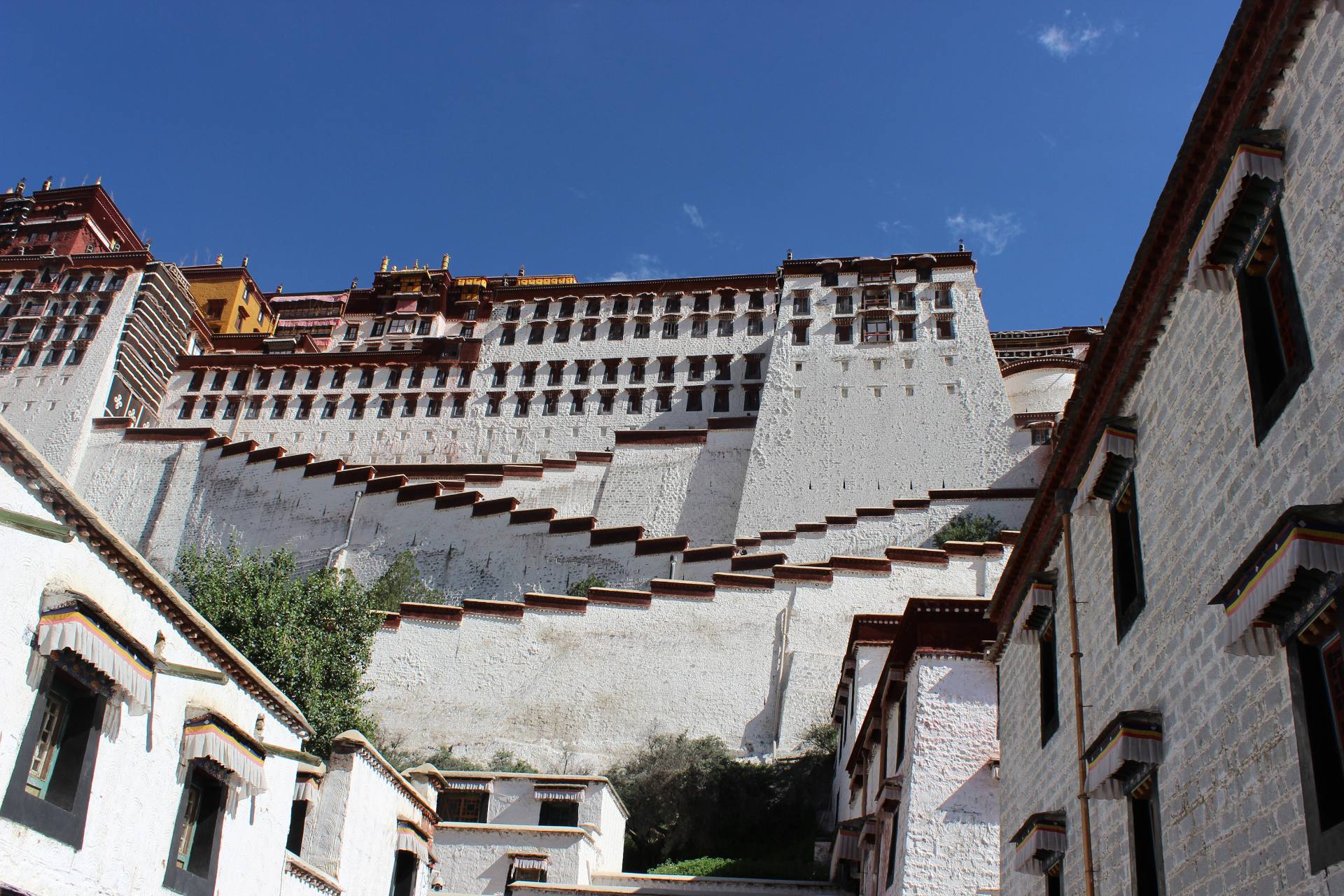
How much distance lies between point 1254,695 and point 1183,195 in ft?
10.7

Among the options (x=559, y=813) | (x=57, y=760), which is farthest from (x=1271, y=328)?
(x=559, y=813)

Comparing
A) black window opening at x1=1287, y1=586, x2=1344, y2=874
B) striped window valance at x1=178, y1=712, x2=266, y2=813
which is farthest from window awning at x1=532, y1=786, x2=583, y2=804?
black window opening at x1=1287, y1=586, x2=1344, y2=874

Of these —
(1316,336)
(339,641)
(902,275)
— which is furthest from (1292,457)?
(902,275)

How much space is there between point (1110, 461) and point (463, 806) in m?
13.6

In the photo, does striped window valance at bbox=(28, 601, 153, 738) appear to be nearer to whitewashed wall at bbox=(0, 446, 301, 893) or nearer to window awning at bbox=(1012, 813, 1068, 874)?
whitewashed wall at bbox=(0, 446, 301, 893)

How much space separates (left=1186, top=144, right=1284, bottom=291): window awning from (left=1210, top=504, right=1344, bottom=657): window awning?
1819 millimetres

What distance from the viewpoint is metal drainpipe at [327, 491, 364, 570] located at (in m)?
35.6

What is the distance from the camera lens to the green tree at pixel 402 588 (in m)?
30.6

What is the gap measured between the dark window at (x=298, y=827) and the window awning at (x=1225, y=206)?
32.9 feet

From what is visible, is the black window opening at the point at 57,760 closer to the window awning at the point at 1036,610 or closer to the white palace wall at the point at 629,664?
the window awning at the point at 1036,610

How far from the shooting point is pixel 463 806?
19.1m

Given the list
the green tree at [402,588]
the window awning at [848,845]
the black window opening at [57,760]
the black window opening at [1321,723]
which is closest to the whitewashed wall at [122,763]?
the black window opening at [57,760]

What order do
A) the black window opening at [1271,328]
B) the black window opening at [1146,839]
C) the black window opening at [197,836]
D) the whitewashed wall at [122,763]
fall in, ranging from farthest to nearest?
the black window opening at [197,836] < the whitewashed wall at [122,763] < the black window opening at [1146,839] < the black window opening at [1271,328]

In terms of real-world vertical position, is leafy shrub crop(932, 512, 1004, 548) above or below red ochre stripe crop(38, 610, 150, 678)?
above
